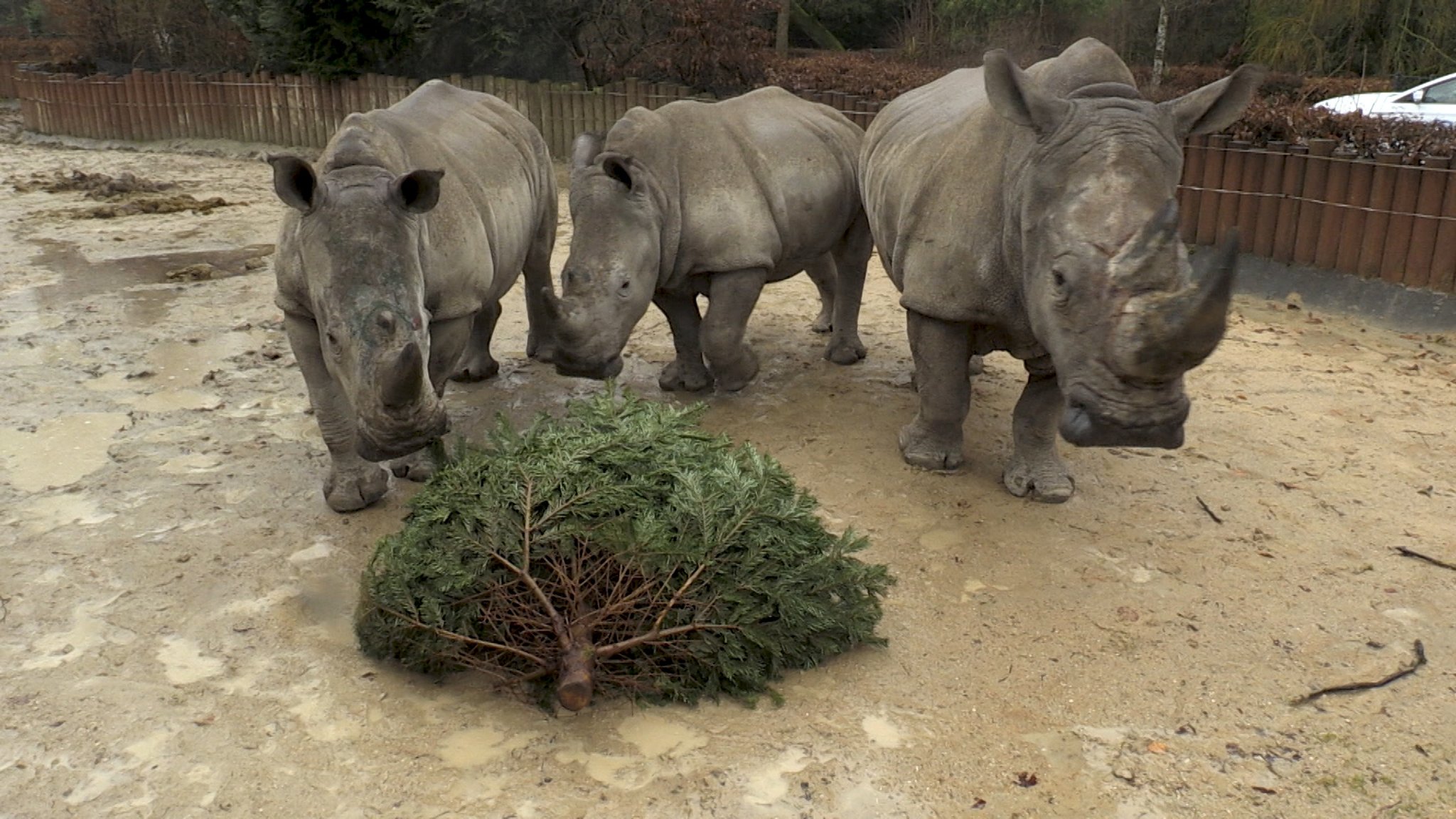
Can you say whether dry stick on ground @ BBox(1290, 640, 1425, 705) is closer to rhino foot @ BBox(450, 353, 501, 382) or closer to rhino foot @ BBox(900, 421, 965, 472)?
rhino foot @ BBox(900, 421, 965, 472)

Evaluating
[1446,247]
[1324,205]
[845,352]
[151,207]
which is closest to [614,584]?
[845,352]

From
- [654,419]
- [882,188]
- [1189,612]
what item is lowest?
[1189,612]

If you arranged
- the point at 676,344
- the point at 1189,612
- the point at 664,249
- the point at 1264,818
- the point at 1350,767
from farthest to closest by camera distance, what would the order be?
1. the point at 676,344
2. the point at 664,249
3. the point at 1189,612
4. the point at 1350,767
5. the point at 1264,818

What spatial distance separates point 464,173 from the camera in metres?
5.28

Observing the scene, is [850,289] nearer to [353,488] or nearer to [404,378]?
[353,488]

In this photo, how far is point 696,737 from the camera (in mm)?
3402

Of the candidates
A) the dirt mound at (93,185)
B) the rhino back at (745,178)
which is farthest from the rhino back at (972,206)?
the dirt mound at (93,185)

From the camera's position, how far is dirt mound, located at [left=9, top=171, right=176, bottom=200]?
12562mm

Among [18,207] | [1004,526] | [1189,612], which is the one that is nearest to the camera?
[1189,612]

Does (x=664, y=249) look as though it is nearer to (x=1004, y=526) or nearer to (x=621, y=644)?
(x=1004, y=526)

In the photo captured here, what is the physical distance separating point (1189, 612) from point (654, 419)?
6.85ft

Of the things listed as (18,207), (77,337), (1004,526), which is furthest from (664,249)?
(18,207)

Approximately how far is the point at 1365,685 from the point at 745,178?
3736 millimetres

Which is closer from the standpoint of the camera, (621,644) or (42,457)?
(621,644)
